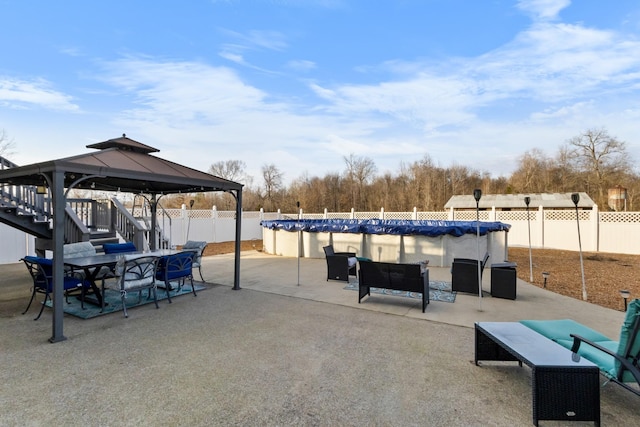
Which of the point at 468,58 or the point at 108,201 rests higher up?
the point at 468,58

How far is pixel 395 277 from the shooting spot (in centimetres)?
489

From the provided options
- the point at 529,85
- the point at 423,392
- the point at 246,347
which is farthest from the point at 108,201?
the point at 529,85

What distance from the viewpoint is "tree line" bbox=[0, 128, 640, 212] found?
29.8 meters

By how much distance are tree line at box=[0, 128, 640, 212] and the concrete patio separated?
25.1m

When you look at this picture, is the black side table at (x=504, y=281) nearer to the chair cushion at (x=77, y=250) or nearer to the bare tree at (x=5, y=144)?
the chair cushion at (x=77, y=250)

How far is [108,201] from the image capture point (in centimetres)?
981

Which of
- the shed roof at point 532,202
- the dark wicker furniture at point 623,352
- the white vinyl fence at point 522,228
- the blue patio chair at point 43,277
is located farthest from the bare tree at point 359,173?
the dark wicker furniture at point 623,352

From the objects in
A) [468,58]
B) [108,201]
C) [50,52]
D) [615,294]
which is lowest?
[615,294]

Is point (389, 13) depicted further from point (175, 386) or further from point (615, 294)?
point (175, 386)

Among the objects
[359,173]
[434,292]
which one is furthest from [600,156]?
[434,292]

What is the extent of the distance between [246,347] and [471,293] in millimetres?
4421

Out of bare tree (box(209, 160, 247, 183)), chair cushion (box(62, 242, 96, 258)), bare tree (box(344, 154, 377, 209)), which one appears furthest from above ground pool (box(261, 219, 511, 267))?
bare tree (box(209, 160, 247, 183))

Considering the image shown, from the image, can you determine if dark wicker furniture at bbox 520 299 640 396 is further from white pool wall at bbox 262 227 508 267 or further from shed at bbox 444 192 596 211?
shed at bbox 444 192 596 211

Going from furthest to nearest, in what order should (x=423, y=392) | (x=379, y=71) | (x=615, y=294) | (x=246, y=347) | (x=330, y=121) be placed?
(x=330, y=121) → (x=379, y=71) → (x=615, y=294) → (x=246, y=347) → (x=423, y=392)
